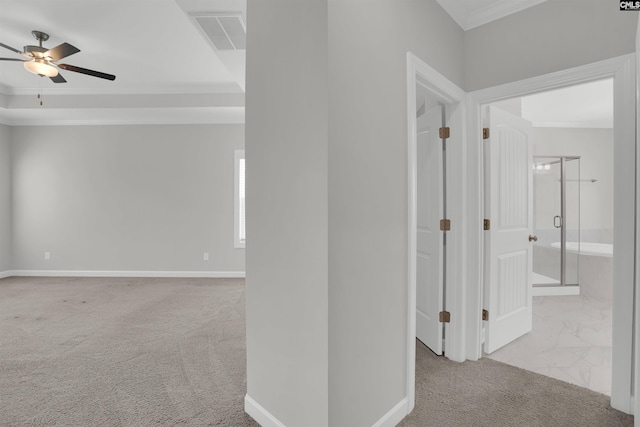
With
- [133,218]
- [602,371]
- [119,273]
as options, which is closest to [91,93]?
[133,218]

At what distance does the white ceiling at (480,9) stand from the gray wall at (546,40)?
4 cm

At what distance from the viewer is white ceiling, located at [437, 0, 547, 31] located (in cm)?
231

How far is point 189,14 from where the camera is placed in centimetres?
291

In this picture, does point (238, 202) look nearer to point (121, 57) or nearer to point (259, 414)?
point (121, 57)

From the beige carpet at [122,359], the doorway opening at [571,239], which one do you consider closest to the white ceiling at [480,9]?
the doorway opening at [571,239]

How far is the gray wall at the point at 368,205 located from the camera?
148 centimetres

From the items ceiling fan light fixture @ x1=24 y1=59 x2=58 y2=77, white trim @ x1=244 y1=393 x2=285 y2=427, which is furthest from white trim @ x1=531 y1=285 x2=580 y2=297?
ceiling fan light fixture @ x1=24 y1=59 x2=58 y2=77

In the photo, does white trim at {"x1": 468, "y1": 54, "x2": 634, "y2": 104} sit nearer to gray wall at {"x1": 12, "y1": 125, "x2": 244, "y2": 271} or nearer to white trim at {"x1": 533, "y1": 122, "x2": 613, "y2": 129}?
white trim at {"x1": 533, "y1": 122, "x2": 613, "y2": 129}

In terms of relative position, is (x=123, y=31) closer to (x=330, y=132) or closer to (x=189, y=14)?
(x=189, y=14)

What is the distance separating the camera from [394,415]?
1814 millimetres

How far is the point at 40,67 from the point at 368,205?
3.78 metres

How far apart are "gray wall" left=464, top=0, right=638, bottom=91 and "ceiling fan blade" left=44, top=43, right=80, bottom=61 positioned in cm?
348

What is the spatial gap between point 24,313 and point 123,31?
3377mm

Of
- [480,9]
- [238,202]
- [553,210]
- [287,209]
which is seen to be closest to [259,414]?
[287,209]
